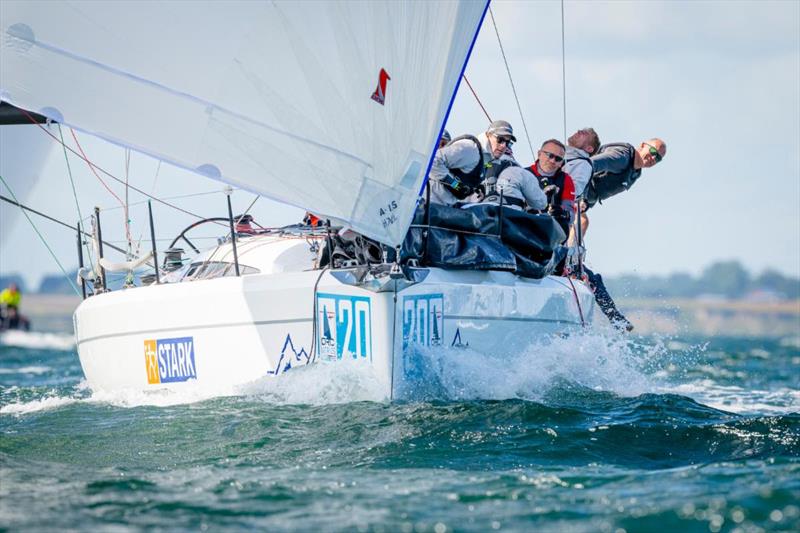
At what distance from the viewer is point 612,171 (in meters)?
9.75

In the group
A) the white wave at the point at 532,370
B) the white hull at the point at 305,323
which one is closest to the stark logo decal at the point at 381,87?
the white hull at the point at 305,323

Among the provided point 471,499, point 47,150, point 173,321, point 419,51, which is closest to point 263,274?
point 173,321

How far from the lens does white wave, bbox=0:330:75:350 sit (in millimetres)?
23016

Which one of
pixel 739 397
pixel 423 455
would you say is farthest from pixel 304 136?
pixel 739 397

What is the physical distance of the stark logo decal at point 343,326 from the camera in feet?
20.4

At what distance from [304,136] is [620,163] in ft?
14.6

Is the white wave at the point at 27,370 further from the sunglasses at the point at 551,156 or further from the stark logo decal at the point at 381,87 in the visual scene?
the stark logo decal at the point at 381,87

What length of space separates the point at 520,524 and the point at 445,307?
2.63 meters

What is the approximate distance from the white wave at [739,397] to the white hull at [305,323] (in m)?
2.38

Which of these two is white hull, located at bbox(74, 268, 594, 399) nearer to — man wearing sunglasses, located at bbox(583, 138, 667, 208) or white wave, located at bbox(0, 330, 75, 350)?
man wearing sunglasses, located at bbox(583, 138, 667, 208)

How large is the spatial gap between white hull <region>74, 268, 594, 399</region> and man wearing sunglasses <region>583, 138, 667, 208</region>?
7.06ft

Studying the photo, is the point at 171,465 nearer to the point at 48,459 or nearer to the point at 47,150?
the point at 48,459

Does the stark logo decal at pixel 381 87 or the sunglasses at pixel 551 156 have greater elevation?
the stark logo decal at pixel 381 87

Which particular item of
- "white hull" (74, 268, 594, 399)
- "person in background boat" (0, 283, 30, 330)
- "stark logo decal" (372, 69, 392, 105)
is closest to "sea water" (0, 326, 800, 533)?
"white hull" (74, 268, 594, 399)
